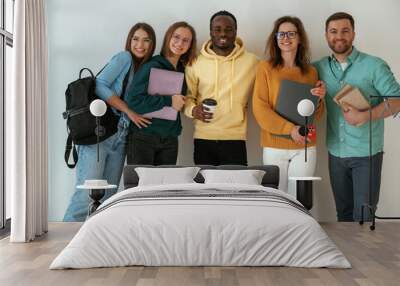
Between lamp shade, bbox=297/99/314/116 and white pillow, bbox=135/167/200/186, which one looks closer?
white pillow, bbox=135/167/200/186

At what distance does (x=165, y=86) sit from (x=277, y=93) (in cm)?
125

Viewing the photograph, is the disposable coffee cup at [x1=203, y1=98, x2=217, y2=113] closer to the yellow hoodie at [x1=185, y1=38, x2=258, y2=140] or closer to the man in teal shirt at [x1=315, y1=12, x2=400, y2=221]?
the yellow hoodie at [x1=185, y1=38, x2=258, y2=140]

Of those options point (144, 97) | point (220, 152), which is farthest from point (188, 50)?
point (220, 152)

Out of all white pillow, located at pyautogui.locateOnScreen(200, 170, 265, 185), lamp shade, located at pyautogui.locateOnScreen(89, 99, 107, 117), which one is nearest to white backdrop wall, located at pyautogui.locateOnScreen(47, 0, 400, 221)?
lamp shade, located at pyautogui.locateOnScreen(89, 99, 107, 117)

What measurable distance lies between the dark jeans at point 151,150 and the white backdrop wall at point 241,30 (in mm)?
300

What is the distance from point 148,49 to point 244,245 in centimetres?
336

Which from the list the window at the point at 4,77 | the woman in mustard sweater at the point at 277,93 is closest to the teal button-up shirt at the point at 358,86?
the woman in mustard sweater at the point at 277,93

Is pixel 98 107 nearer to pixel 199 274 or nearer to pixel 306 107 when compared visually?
pixel 306 107

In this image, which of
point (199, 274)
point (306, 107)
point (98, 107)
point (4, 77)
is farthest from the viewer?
point (98, 107)

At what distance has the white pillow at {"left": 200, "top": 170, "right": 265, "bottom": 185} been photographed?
6.41 metres

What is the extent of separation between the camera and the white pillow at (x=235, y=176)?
6.41 meters

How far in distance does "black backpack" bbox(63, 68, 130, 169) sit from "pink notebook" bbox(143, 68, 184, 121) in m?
0.33

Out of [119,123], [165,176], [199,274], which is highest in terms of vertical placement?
[119,123]

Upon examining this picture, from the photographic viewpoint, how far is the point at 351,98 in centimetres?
704
